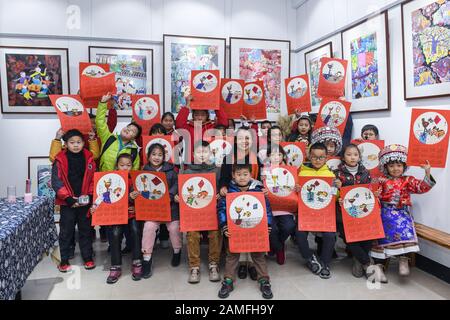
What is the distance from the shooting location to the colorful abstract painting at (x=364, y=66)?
3.58 metres

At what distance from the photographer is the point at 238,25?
5.03m

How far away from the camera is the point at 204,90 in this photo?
132 inches

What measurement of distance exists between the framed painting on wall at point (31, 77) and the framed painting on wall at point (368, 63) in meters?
3.44

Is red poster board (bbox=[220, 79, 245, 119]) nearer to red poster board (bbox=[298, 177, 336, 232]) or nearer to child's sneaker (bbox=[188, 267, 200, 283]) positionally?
red poster board (bbox=[298, 177, 336, 232])

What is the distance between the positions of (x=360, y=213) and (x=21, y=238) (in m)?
2.33

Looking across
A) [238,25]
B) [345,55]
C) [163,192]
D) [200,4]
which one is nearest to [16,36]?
[200,4]

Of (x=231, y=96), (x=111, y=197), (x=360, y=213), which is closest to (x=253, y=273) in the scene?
(x=360, y=213)

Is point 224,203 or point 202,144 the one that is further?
point 202,144

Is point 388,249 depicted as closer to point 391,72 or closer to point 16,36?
point 391,72

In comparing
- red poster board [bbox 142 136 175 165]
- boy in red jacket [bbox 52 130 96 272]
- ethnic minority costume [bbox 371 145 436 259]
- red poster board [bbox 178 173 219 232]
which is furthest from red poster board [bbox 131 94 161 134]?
ethnic minority costume [bbox 371 145 436 259]

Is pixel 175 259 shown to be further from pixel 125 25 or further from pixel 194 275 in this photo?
pixel 125 25

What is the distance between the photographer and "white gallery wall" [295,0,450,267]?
288 cm

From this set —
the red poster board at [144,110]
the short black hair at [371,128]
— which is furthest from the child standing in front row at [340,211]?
the red poster board at [144,110]

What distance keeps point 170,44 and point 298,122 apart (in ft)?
7.09
